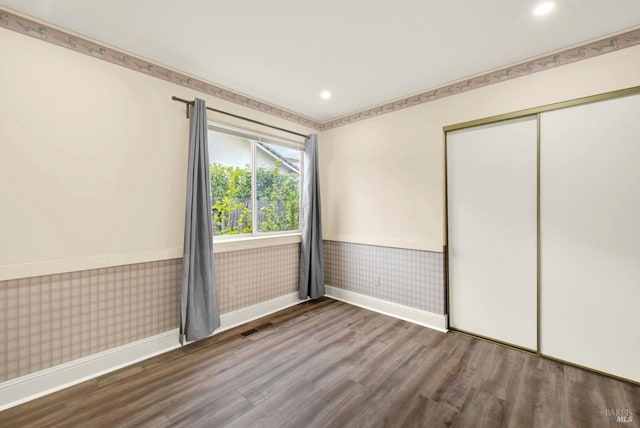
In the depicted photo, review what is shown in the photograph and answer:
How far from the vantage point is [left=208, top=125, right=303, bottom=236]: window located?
2.95 m

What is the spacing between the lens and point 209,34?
2.02 metres

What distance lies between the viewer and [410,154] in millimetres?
3117

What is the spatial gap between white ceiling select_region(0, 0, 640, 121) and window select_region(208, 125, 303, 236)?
2.34 ft

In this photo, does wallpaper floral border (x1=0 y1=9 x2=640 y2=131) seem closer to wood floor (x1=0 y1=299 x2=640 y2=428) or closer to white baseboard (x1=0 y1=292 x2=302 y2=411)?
white baseboard (x1=0 y1=292 x2=302 y2=411)

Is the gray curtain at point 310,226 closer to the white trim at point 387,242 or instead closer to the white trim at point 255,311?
the white trim at point 255,311

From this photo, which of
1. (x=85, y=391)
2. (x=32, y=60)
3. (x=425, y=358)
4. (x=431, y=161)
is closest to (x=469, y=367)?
(x=425, y=358)

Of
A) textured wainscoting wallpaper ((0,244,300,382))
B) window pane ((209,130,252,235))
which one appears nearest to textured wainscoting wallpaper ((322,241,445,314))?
window pane ((209,130,252,235))

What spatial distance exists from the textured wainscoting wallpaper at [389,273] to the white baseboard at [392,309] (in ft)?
0.17

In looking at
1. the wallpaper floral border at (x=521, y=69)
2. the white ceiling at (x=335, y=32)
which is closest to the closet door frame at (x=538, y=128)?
the wallpaper floral border at (x=521, y=69)

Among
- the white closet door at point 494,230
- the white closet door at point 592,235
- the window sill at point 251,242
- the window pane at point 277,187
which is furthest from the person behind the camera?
the window pane at point 277,187

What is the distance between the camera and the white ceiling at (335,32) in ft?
5.71

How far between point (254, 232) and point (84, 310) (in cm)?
169

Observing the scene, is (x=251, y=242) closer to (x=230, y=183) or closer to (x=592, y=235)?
(x=230, y=183)

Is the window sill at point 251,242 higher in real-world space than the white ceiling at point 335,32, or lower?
lower
